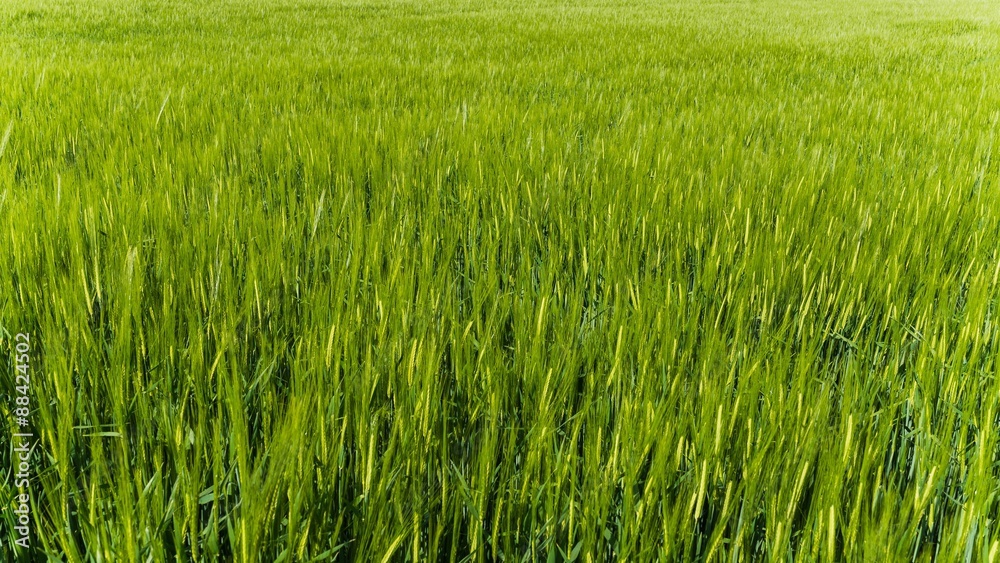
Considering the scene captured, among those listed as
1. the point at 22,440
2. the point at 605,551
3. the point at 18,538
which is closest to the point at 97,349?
the point at 22,440

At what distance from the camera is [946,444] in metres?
0.69

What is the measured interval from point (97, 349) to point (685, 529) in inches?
26.8

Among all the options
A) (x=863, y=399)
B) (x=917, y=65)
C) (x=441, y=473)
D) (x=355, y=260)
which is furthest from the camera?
(x=917, y=65)

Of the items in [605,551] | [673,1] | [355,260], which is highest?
[673,1]

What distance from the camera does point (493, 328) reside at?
98 cm

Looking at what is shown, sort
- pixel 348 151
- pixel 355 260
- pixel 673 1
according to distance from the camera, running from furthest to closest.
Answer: pixel 673 1, pixel 348 151, pixel 355 260

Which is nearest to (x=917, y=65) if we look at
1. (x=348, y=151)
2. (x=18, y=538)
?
(x=348, y=151)

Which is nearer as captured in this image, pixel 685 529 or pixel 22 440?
pixel 685 529

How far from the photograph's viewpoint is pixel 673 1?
1477cm

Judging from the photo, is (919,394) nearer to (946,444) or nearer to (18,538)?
(946,444)

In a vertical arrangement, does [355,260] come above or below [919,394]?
above

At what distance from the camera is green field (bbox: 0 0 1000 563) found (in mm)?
618

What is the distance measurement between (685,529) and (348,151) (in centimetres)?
169

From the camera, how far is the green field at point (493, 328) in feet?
2.03
